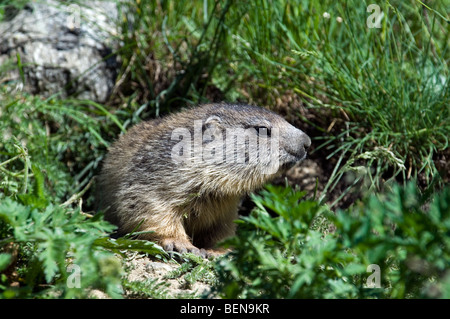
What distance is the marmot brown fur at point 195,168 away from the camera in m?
5.12

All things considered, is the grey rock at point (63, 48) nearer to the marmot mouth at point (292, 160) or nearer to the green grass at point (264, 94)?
the green grass at point (264, 94)

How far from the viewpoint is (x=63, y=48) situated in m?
7.12

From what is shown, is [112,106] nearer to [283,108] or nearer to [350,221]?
[283,108]

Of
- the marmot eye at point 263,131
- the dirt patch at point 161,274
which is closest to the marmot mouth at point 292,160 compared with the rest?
the marmot eye at point 263,131

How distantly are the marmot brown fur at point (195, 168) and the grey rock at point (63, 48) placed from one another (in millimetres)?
2094

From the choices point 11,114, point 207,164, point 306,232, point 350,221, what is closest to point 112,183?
point 207,164

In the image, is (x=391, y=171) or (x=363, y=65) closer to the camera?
(x=363, y=65)

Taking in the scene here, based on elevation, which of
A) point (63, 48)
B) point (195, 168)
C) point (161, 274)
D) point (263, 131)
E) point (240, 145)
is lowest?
point (161, 274)

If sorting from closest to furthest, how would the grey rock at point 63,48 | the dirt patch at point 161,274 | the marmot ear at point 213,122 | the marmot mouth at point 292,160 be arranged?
the dirt patch at point 161,274 < the marmot mouth at point 292,160 < the marmot ear at point 213,122 < the grey rock at point 63,48

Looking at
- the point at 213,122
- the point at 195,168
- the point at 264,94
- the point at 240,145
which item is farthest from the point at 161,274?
the point at 264,94

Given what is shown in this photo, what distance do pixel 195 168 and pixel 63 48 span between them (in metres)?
3.31

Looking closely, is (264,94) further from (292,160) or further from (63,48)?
(63,48)

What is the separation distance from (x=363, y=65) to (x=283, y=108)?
142 centimetres

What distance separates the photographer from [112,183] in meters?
5.57
